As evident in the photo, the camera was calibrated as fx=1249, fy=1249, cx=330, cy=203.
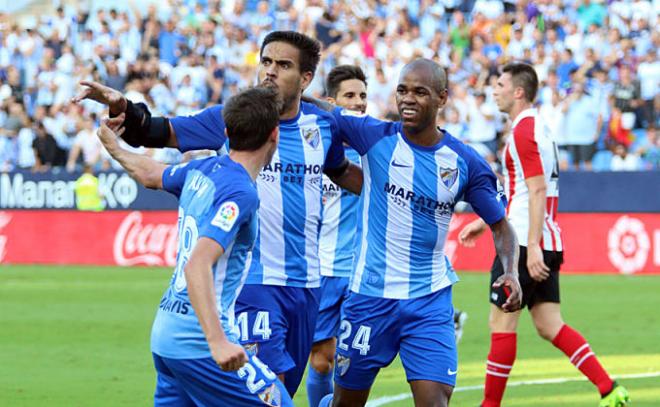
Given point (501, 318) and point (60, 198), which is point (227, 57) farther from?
point (501, 318)

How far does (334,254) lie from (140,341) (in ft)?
15.4

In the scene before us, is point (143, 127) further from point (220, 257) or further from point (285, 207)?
point (220, 257)

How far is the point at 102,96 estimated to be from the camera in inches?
244

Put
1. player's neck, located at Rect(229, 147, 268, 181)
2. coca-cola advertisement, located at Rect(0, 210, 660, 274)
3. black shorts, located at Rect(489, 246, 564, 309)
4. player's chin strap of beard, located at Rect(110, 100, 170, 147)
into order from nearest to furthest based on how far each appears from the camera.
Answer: player's neck, located at Rect(229, 147, 268, 181)
player's chin strap of beard, located at Rect(110, 100, 170, 147)
black shorts, located at Rect(489, 246, 564, 309)
coca-cola advertisement, located at Rect(0, 210, 660, 274)

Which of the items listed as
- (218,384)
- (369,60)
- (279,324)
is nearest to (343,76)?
(279,324)

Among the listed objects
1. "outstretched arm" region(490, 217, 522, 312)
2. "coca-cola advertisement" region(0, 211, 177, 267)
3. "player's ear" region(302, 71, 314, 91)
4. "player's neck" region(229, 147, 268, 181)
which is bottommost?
"coca-cola advertisement" region(0, 211, 177, 267)

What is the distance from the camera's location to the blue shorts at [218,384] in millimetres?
5195

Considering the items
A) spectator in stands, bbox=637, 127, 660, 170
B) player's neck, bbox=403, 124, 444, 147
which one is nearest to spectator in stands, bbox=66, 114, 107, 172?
spectator in stands, bbox=637, 127, 660, 170

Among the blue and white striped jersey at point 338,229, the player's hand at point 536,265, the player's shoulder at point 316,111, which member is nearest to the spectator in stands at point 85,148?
the blue and white striped jersey at point 338,229

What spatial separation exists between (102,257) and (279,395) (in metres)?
17.3

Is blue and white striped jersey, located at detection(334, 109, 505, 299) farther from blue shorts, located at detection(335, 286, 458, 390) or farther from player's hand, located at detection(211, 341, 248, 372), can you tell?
player's hand, located at detection(211, 341, 248, 372)

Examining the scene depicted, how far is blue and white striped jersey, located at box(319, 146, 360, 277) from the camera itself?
28.7 feet

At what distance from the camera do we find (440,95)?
697 centimetres

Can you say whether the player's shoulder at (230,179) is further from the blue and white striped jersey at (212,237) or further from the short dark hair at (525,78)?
the short dark hair at (525,78)
